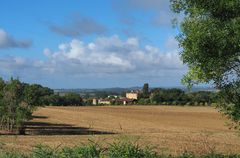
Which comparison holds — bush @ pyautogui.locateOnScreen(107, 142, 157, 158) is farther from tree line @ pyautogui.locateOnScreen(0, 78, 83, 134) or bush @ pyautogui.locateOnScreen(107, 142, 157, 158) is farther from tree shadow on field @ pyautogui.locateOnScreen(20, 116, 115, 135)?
A: tree line @ pyautogui.locateOnScreen(0, 78, 83, 134)

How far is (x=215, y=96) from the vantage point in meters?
13.4

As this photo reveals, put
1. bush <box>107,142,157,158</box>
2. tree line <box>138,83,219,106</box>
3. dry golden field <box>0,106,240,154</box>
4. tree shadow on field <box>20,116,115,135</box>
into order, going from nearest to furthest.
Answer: bush <box>107,142,157,158</box>, dry golden field <box>0,106,240,154</box>, tree shadow on field <box>20,116,115,135</box>, tree line <box>138,83,219,106</box>

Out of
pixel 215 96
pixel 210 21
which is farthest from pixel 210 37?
pixel 215 96

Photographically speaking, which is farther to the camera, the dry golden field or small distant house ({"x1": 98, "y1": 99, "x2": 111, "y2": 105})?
small distant house ({"x1": 98, "y1": 99, "x2": 111, "y2": 105})

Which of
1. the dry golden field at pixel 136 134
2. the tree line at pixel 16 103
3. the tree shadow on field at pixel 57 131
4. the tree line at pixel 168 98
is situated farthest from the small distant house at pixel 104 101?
the tree line at pixel 16 103

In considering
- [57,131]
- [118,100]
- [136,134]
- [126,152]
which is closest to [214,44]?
[126,152]

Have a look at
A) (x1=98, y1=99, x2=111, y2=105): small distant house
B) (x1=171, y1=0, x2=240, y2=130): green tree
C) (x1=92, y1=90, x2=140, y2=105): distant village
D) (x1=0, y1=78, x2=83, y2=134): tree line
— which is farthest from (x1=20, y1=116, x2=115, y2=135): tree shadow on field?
(x1=98, y1=99, x2=111, y2=105): small distant house

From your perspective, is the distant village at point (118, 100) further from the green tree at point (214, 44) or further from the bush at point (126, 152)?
the bush at point (126, 152)

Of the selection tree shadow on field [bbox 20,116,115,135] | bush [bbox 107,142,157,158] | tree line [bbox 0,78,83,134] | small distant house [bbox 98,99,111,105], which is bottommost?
tree shadow on field [bbox 20,116,115,135]

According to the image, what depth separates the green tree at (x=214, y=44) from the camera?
436 inches

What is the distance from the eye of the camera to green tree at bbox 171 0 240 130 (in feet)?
36.3

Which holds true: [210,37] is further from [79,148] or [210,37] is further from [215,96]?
[79,148]

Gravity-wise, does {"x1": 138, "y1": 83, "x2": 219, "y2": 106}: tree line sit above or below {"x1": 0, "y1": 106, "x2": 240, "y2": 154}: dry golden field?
above

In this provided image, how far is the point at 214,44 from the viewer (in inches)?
446
